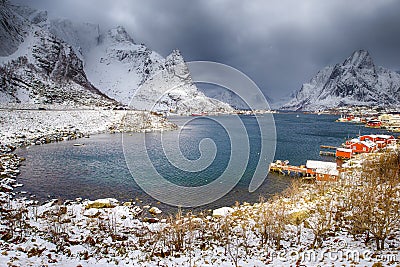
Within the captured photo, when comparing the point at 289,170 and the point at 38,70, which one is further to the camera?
the point at 38,70

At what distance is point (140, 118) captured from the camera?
80188 millimetres

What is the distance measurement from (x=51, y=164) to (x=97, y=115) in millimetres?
47230

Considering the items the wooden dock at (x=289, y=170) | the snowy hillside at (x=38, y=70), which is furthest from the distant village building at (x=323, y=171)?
the snowy hillside at (x=38, y=70)

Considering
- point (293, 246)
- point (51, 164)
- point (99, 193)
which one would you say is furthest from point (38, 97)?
point (293, 246)

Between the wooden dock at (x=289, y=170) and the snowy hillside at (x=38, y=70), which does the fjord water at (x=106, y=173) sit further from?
the snowy hillside at (x=38, y=70)

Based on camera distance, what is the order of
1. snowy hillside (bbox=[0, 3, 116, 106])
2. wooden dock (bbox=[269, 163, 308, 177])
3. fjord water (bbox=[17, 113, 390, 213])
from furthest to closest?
snowy hillside (bbox=[0, 3, 116, 106]) < wooden dock (bbox=[269, 163, 308, 177]) < fjord water (bbox=[17, 113, 390, 213])

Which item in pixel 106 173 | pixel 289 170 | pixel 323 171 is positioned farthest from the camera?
pixel 289 170

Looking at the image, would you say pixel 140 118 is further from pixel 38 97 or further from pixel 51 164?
pixel 51 164

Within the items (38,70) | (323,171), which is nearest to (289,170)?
(323,171)

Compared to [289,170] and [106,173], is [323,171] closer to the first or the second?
[289,170]

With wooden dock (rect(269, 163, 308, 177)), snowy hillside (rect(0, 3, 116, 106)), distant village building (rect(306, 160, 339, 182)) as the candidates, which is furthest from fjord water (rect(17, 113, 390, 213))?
snowy hillside (rect(0, 3, 116, 106))

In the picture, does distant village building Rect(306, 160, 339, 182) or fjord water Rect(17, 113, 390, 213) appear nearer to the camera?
fjord water Rect(17, 113, 390, 213)

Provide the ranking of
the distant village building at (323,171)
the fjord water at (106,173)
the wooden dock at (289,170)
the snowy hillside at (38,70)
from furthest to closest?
the snowy hillside at (38,70) → the wooden dock at (289,170) → the distant village building at (323,171) → the fjord water at (106,173)

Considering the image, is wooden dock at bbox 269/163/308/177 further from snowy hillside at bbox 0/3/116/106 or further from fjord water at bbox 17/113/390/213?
snowy hillside at bbox 0/3/116/106
